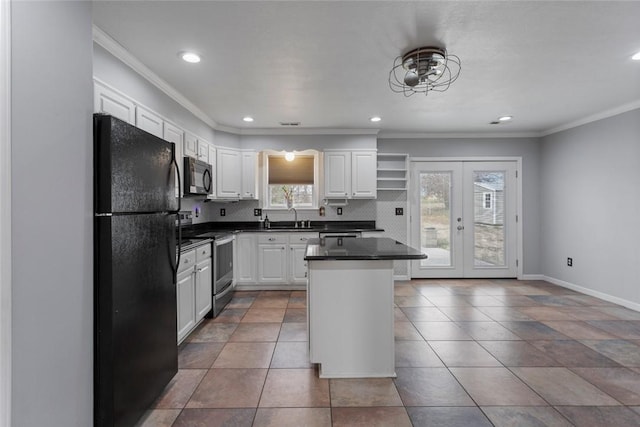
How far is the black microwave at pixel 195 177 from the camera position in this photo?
3457 millimetres

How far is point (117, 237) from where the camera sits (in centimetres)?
160

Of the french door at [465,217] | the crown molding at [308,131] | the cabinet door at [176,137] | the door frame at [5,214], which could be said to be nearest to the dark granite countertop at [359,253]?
the door frame at [5,214]

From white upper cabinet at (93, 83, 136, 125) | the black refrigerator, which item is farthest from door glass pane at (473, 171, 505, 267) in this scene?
white upper cabinet at (93, 83, 136, 125)

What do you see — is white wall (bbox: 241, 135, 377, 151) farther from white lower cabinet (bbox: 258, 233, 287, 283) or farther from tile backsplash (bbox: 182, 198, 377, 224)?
white lower cabinet (bbox: 258, 233, 287, 283)

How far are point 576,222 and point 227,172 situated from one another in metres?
5.21

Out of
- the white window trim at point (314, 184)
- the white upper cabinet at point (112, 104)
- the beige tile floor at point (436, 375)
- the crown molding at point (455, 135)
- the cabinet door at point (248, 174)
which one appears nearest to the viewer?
the beige tile floor at point (436, 375)

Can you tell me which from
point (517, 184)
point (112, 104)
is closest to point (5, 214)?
point (112, 104)

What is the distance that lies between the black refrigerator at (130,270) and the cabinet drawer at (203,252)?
1.00 m

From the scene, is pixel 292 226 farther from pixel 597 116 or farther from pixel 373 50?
pixel 597 116

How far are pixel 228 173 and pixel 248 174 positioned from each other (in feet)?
1.10

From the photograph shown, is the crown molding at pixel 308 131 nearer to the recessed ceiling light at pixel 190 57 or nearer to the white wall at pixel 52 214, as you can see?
the recessed ceiling light at pixel 190 57

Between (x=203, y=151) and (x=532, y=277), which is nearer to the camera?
(x=203, y=151)

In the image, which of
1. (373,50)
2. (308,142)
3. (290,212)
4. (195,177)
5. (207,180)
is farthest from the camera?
(290,212)

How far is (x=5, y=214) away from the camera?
1.04m
